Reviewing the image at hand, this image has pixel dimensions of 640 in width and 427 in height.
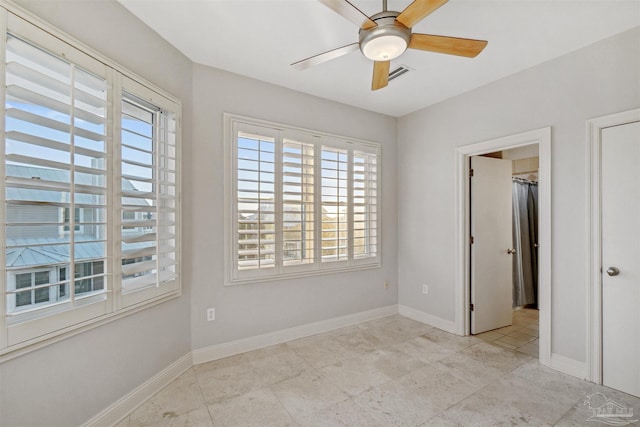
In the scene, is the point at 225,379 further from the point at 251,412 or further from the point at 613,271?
the point at 613,271

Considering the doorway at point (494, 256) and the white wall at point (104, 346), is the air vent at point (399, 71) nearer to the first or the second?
the doorway at point (494, 256)

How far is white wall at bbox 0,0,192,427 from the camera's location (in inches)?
55.3

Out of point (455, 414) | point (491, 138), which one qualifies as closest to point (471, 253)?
point (491, 138)

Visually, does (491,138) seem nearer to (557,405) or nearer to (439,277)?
(439,277)

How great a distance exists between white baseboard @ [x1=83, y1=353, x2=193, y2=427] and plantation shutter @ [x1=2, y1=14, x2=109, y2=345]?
0.66 m

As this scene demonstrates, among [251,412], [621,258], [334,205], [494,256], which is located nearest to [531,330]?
[494,256]

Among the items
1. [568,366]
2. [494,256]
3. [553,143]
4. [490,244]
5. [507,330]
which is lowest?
[507,330]

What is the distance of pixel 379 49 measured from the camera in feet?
5.69

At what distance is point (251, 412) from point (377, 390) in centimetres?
96

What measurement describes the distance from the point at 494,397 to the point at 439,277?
151 cm

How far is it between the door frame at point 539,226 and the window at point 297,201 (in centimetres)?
101

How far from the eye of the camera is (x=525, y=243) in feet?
14.2

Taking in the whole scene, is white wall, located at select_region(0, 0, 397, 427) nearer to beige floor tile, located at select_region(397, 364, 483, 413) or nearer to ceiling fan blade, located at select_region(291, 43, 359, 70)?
ceiling fan blade, located at select_region(291, 43, 359, 70)

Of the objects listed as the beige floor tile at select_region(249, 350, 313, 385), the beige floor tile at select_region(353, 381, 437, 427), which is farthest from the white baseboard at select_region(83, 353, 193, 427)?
the beige floor tile at select_region(353, 381, 437, 427)
